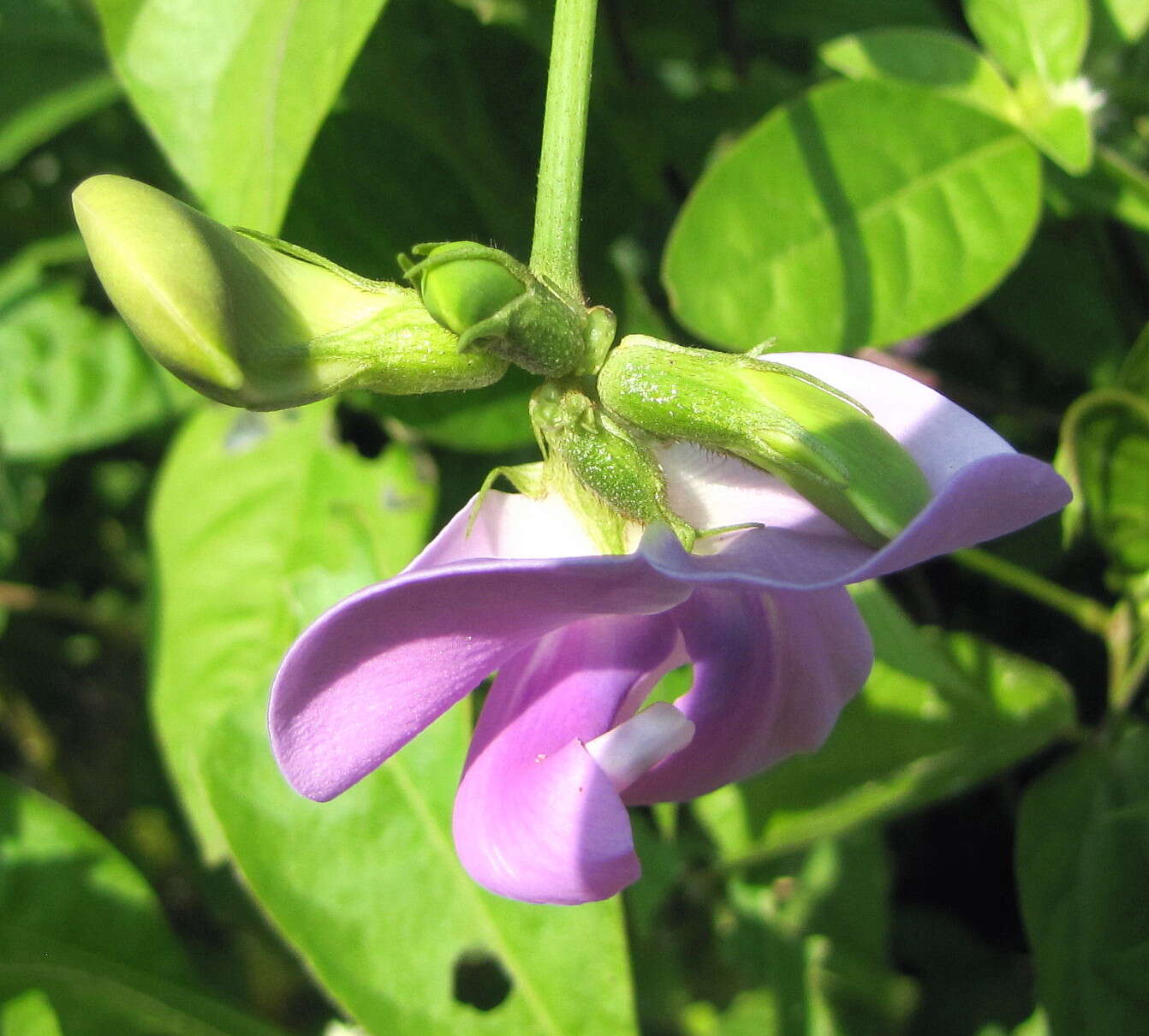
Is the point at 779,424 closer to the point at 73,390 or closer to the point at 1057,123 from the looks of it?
the point at 1057,123

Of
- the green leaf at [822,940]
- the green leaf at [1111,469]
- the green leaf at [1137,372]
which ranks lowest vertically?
the green leaf at [822,940]

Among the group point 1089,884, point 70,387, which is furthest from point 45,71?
point 1089,884

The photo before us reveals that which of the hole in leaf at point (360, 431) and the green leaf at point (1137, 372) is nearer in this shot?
the green leaf at point (1137, 372)

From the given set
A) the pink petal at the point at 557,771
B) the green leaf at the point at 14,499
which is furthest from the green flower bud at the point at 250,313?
the green leaf at the point at 14,499

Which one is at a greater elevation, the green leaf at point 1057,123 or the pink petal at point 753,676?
the green leaf at point 1057,123

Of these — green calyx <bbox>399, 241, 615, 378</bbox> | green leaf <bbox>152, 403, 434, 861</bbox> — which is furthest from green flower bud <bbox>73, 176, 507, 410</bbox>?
green leaf <bbox>152, 403, 434, 861</bbox>

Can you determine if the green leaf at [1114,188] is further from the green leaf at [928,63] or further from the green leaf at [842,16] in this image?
the green leaf at [842,16]
